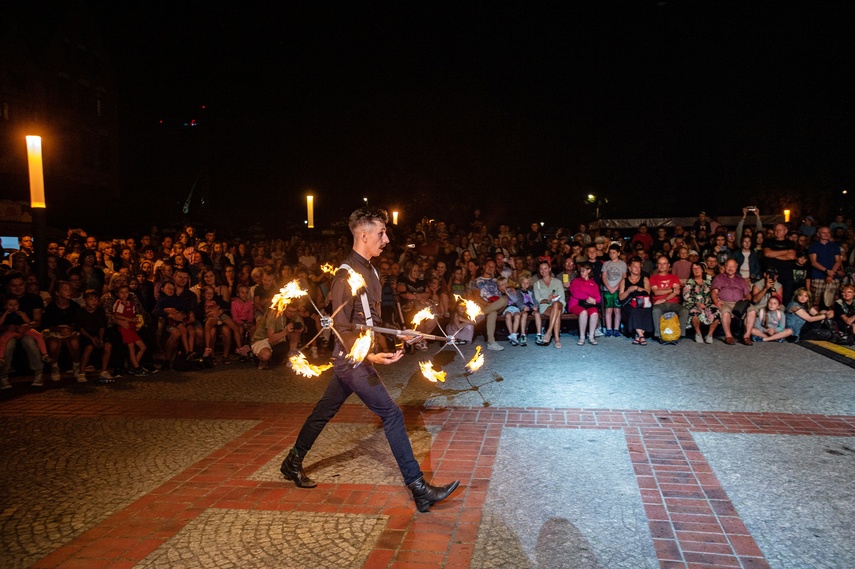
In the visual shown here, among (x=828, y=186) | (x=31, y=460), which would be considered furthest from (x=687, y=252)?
(x=828, y=186)

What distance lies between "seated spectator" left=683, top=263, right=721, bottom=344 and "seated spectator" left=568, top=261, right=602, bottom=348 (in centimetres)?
157

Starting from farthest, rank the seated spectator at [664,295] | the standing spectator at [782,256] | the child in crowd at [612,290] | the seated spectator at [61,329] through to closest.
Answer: the standing spectator at [782,256] < the child in crowd at [612,290] < the seated spectator at [664,295] < the seated spectator at [61,329]

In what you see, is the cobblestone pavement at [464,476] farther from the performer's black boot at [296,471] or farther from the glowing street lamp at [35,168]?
the glowing street lamp at [35,168]

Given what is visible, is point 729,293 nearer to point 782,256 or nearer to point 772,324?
point 772,324

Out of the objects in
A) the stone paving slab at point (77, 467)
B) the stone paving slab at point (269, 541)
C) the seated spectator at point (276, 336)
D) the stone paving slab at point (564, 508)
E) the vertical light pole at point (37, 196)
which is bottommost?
the stone paving slab at point (77, 467)

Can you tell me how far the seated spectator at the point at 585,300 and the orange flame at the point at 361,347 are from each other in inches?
259

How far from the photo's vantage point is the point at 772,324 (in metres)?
9.88

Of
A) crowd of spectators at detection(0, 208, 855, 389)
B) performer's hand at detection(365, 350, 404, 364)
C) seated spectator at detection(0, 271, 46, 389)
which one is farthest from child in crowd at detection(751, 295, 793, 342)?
seated spectator at detection(0, 271, 46, 389)

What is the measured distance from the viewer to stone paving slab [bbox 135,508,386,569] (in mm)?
3326

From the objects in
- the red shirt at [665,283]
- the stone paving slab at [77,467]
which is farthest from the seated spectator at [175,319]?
the red shirt at [665,283]

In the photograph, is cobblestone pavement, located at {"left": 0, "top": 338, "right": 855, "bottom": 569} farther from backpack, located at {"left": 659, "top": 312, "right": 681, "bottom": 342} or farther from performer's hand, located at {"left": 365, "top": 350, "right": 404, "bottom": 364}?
backpack, located at {"left": 659, "top": 312, "right": 681, "bottom": 342}

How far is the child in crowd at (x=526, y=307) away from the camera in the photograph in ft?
33.3

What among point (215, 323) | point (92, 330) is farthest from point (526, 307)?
point (92, 330)

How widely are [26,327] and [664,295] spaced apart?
34.0 ft
